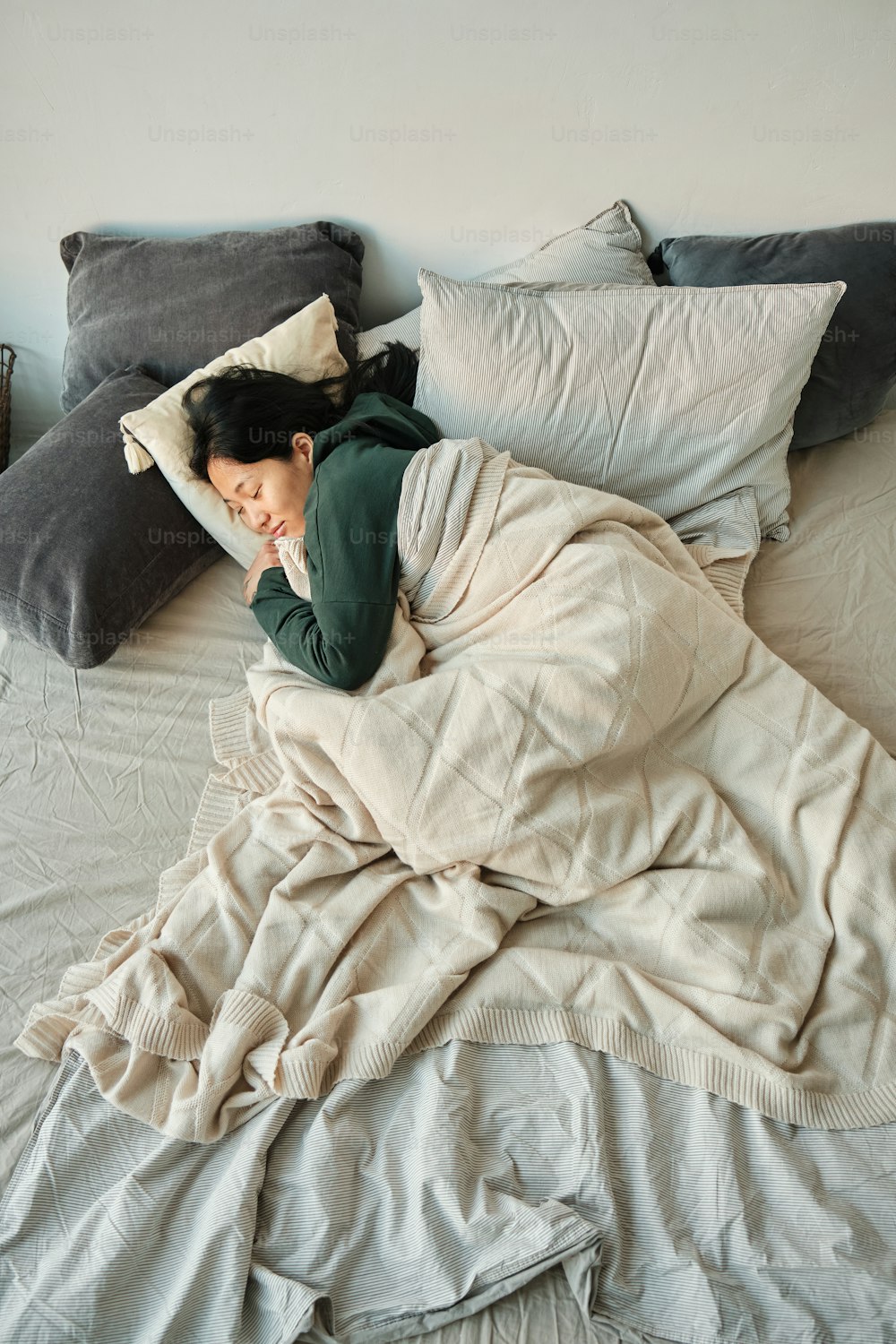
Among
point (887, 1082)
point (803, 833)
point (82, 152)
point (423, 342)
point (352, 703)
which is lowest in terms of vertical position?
point (887, 1082)

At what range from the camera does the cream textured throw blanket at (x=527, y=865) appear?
3.27ft

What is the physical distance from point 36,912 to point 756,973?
834 mm

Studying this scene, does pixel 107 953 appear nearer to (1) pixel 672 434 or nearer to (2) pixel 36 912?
(2) pixel 36 912

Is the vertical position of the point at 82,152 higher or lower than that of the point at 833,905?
higher

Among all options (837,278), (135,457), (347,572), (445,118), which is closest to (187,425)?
(135,457)

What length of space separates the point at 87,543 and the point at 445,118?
3.06 feet

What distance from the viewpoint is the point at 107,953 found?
1.11 meters

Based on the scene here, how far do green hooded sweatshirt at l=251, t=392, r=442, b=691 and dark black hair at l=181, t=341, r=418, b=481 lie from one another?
0.39ft

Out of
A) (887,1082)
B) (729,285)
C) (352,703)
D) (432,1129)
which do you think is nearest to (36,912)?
(352,703)

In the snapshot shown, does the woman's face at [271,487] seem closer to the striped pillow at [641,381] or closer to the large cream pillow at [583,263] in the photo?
the striped pillow at [641,381]

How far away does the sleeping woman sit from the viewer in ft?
4.14

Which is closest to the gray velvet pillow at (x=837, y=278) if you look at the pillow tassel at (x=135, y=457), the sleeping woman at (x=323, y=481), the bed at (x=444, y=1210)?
the sleeping woman at (x=323, y=481)

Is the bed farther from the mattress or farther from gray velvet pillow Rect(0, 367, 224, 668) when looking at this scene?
gray velvet pillow Rect(0, 367, 224, 668)

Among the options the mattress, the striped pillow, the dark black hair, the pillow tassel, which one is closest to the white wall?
the striped pillow
